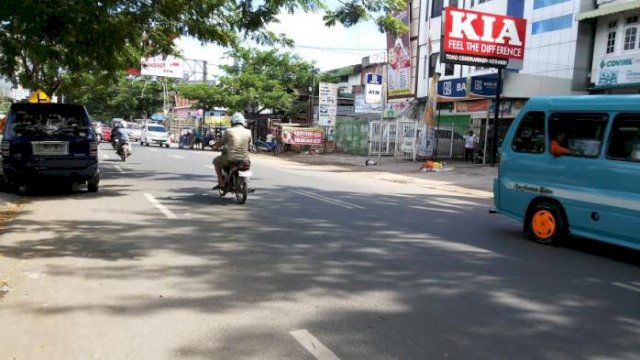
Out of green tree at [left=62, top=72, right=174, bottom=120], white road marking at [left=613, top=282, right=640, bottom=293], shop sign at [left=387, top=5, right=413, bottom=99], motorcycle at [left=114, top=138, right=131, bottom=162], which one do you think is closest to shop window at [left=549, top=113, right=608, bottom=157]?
white road marking at [left=613, top=282, right=640, bottom=293]

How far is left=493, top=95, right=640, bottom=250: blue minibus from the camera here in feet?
24.6

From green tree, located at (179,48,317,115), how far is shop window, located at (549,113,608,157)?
3514 centimetres

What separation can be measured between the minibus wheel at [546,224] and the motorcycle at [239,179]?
5150 mm

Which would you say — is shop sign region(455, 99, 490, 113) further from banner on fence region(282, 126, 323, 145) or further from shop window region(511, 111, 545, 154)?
shop window region(511, 111, 545, 154)

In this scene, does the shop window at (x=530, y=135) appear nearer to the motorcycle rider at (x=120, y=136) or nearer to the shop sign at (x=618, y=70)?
the shop sign at (x=618, y=70)

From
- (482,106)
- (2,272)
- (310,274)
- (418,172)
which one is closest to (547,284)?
(310,274)

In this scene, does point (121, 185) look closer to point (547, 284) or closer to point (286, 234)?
point (286, 234)

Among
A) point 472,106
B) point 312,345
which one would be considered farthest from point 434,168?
point 312,345

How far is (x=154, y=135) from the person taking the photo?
42156 millimetres

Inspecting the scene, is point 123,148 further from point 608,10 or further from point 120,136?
point 608,10

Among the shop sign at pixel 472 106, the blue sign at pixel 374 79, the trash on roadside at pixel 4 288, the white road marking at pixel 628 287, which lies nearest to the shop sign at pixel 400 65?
the shop sign at pixel 472 106

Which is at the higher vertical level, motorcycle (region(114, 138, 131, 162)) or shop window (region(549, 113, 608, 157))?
shop window (region(549, 113, 608, 157))

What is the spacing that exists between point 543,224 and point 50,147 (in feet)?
30.6

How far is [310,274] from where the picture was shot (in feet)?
20.7
